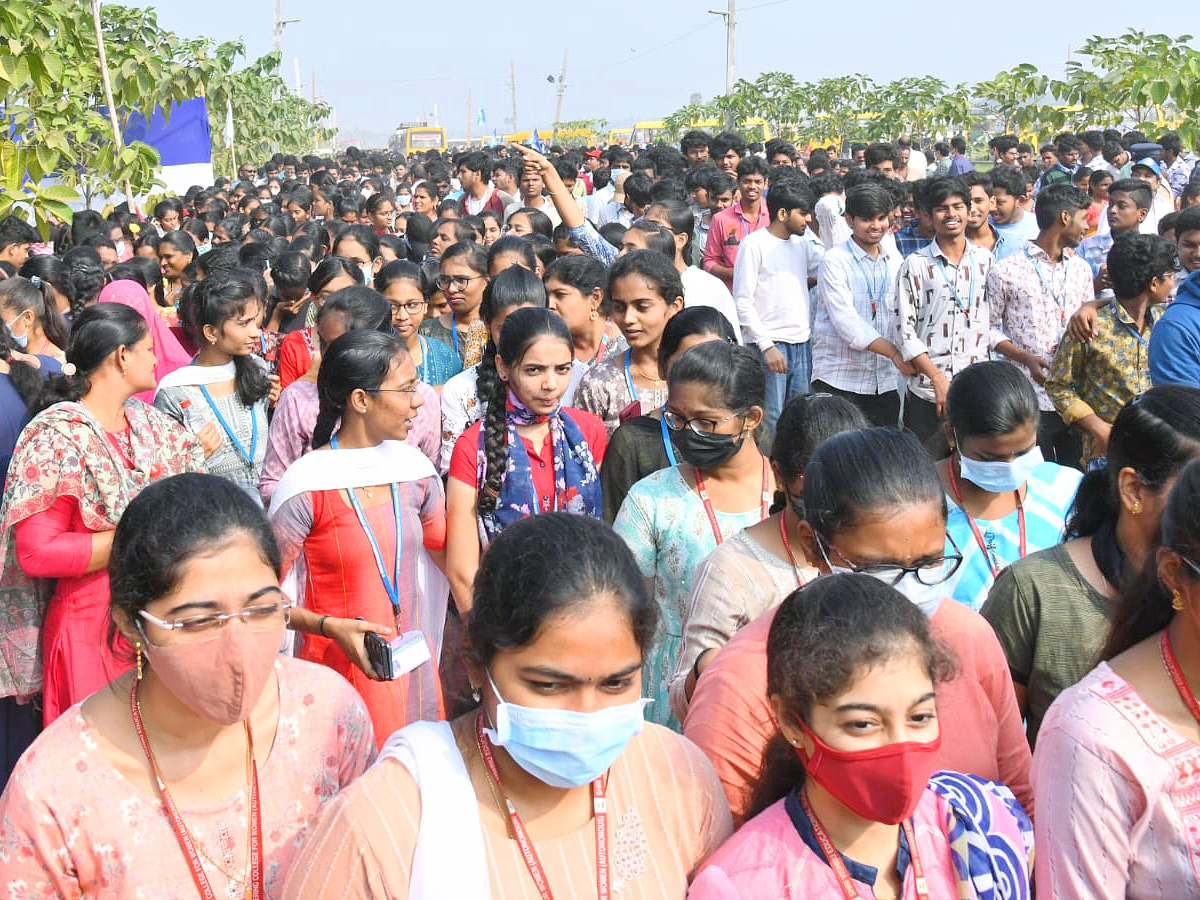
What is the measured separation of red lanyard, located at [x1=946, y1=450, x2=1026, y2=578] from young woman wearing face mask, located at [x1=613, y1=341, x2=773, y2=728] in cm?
51

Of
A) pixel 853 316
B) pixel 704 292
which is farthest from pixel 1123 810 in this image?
pixel 853 316

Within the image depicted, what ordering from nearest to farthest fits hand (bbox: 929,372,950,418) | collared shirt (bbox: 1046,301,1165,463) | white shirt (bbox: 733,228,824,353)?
collared shirt (bbox: 1046,301,1165,463), hand (bbox: 929,372,950,418), white shirt (bbox: 733,228,824,353)

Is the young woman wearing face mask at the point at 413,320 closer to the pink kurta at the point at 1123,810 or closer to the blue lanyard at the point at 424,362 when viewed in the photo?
the blue lanyard at the point at 424,362

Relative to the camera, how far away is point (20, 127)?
25.5ft

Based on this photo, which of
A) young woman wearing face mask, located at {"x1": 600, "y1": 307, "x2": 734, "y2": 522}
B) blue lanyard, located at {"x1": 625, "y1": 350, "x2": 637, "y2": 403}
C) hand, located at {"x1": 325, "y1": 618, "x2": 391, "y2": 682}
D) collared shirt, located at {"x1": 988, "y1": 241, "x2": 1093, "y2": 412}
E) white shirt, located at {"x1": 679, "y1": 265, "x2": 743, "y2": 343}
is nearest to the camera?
hand, located at {"x1": 325, "y1": 618, "x2": 391, "y2": 682}

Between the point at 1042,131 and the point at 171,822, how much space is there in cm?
1886

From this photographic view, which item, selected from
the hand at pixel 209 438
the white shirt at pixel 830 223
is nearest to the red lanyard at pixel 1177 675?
the hand at pixel 209 438

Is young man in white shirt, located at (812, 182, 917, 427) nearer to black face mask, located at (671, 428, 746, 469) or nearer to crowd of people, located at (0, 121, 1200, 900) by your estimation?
crowd of people, located at (0, 121, 1200, 900)

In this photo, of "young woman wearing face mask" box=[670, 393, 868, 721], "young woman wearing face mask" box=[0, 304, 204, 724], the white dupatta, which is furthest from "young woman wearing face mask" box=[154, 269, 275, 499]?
"young woman wearing face mask" box=[670, 393, 868, 721]

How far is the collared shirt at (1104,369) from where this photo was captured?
5.07 m

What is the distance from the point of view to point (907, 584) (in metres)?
2.22

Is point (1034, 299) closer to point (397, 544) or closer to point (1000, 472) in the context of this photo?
point (1000, 472)

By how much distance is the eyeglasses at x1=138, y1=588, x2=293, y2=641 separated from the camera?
78.1 inches

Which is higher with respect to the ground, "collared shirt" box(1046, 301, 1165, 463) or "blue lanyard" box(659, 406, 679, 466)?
"blue lanyard" box(659, 406, 679, 466)
